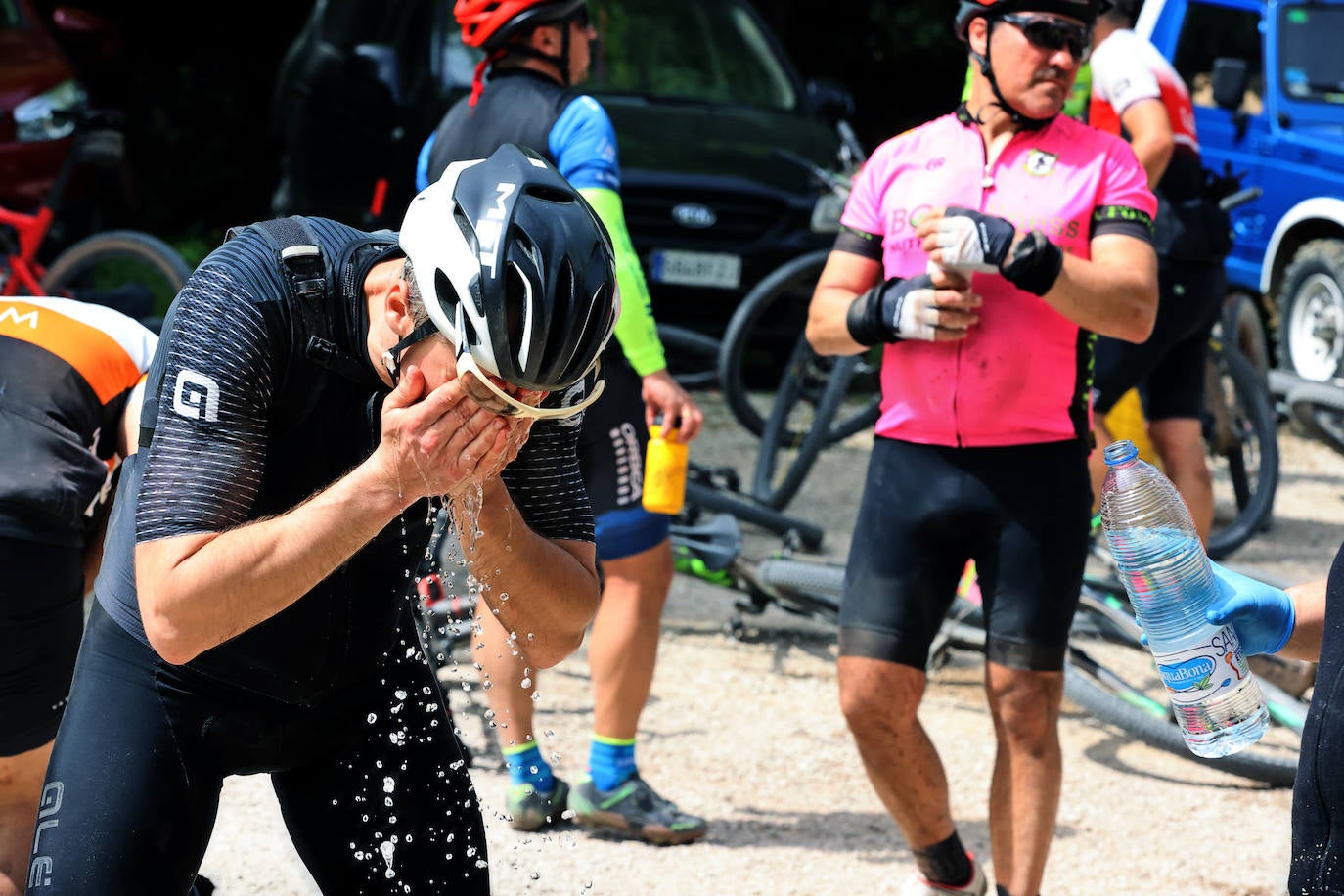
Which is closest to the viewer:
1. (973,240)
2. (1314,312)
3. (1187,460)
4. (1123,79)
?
(973,240)

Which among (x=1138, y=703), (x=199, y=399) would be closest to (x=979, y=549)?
(x=1138, y=703)

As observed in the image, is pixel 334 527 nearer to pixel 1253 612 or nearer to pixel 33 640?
pixel 33 640

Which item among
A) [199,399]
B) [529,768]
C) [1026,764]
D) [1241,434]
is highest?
[199,399]

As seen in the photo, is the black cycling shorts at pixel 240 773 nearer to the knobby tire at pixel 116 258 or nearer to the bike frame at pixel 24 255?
the knobby tire at pixel 116 258

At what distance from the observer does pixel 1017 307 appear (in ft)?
12.0

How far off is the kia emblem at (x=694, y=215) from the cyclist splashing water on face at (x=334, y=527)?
6752 mm

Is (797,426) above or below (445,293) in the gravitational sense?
below

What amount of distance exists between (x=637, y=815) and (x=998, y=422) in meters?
1.58

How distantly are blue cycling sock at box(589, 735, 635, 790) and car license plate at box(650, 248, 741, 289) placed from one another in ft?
16.7

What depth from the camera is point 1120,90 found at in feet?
18.0

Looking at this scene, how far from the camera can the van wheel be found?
9992mm

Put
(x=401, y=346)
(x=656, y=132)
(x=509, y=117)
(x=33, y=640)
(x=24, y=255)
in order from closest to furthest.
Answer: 1. (x=401, y=346)
2. (x=33, y=640)
3. (x=509, y=117)
4. (x=24, y=255)
5. (x=656, y=132)

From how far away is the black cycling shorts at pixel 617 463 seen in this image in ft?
14.4

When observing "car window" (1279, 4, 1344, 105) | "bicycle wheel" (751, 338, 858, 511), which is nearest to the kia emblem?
"bicycle wheel" (751, 338, 858, 511)
